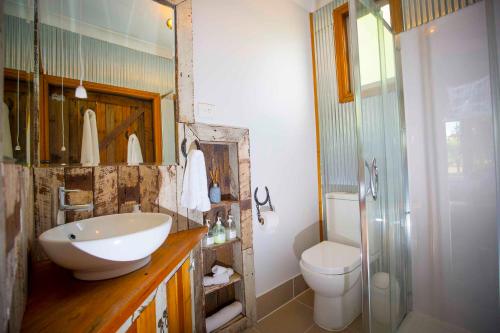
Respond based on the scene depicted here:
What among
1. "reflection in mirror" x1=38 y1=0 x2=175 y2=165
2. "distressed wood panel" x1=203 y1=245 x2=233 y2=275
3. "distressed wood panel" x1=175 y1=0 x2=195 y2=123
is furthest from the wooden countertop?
"distressed wood panel" x1=175 y1=0 x2=195 y2=123

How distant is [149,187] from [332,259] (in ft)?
4.30

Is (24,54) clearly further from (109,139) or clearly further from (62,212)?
(62,212)

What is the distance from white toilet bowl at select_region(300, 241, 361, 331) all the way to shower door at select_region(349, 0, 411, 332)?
0.19 m

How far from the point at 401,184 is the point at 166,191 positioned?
1579 millimetres

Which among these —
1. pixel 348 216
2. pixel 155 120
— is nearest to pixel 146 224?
pixel 155 120

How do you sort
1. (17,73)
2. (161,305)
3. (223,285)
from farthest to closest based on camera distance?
(223,285) → (161,305) → (17,73)

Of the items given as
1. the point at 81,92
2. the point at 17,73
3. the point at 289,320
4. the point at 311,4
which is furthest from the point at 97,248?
the point at 311,4

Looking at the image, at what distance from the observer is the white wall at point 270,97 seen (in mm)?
1518

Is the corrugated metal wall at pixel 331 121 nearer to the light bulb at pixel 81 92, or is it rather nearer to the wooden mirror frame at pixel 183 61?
the wooden mirror frame at pixel 183 61

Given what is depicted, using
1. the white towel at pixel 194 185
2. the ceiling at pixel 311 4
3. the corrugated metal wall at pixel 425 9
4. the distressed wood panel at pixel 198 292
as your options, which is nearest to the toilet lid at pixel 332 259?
the distressed wood panel at pixel 198 292

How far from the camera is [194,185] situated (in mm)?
1268

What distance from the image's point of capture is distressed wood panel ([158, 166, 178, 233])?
1.24 meters

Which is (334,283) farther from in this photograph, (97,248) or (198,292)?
(97,248)

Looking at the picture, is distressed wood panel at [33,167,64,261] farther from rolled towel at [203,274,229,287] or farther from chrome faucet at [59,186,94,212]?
rolled towel at [203,274,229,287]
